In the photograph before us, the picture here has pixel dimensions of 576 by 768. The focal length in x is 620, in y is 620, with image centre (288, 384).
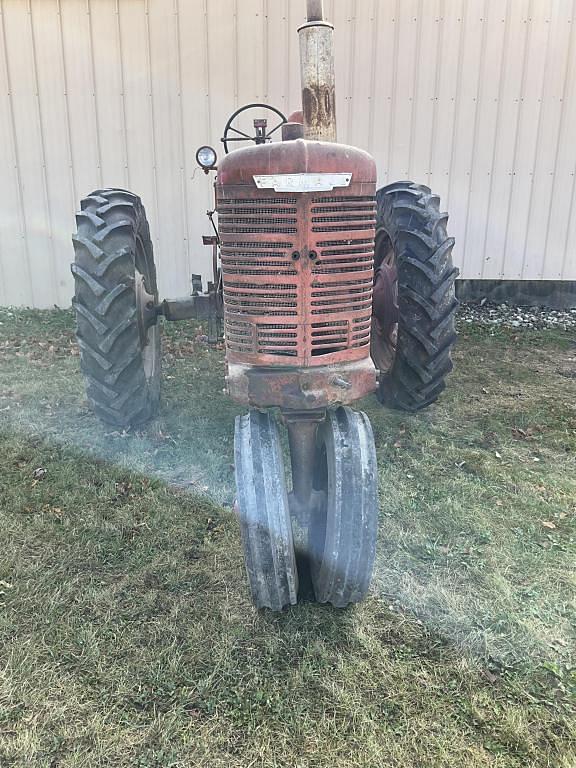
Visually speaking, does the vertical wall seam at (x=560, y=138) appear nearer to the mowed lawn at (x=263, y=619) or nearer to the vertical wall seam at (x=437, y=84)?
the vertical wall seam at (x=437, y=84)

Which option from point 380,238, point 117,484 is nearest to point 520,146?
point 380,238

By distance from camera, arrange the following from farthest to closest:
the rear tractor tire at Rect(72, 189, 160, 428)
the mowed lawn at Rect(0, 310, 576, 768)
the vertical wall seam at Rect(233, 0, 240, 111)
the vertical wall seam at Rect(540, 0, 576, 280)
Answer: the vertical wall seam at Rect(540, 0, 576, 280), the vertical wall seam at Rect(233, 0, 240, 111), the rear tractor tire at Rect(72, 189, 160, 428), the mowed lawn at Rect(0, 310, 576, 768)

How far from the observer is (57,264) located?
6.78 metres

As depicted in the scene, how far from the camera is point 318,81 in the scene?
260 centimetres

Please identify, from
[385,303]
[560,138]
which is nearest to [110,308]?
[385,303]

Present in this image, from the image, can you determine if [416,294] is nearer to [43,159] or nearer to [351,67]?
[351,67]

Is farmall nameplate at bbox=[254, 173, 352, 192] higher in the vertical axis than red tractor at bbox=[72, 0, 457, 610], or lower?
higher

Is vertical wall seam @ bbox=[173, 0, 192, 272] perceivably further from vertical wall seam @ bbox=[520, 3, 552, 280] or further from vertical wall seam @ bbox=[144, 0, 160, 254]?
vertical wall seam @ bbox=[520, 3, 552, 280]

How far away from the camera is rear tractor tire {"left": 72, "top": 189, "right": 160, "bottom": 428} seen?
3305 mm

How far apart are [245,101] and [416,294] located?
3955 mm

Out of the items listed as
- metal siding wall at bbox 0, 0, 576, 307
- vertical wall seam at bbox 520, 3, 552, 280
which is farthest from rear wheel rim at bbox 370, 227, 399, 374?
vertical wall seam at bbox 520, 3, 552, 280

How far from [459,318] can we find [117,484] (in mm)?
4595

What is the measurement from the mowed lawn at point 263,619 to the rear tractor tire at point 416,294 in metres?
0.43

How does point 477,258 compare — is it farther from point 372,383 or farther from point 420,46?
point 372,383
